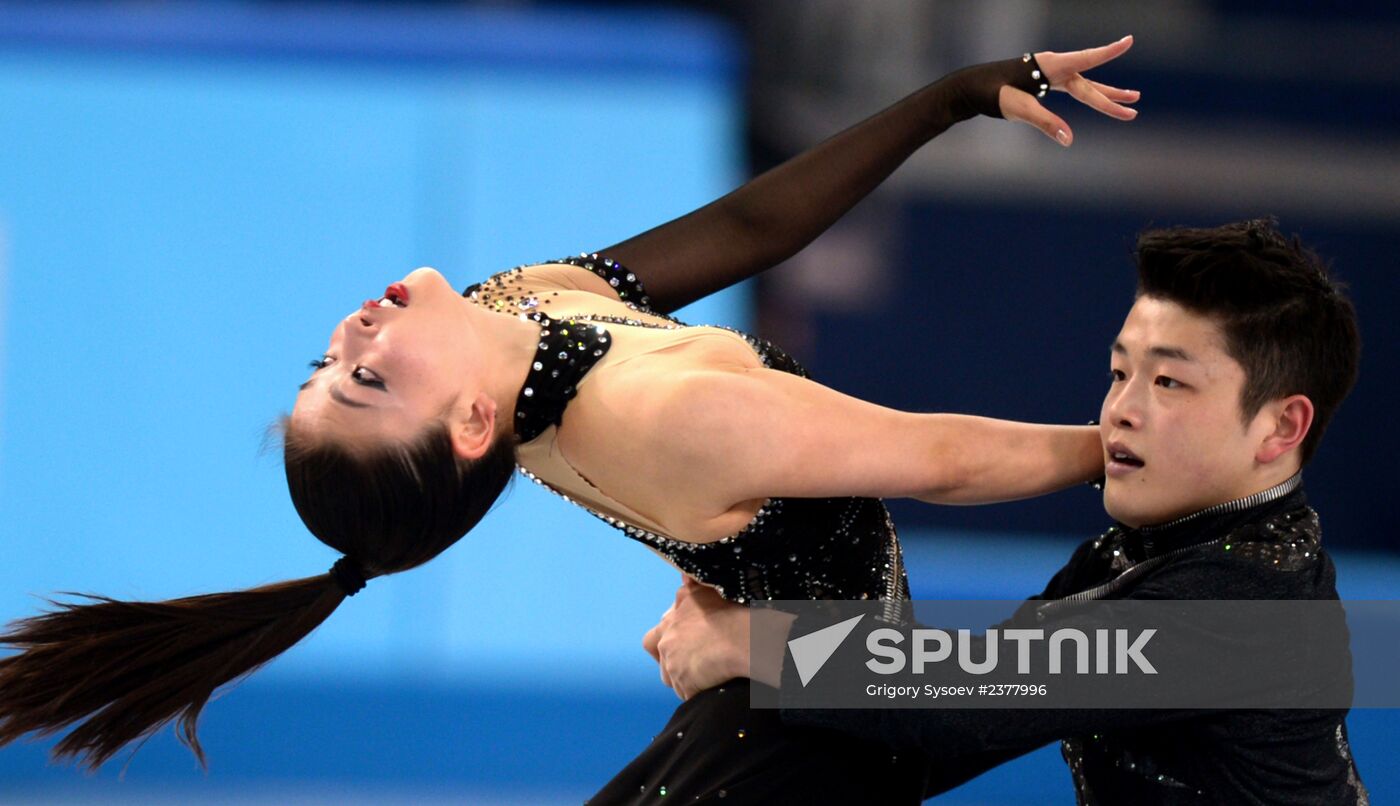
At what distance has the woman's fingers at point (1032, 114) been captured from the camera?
2039 mm

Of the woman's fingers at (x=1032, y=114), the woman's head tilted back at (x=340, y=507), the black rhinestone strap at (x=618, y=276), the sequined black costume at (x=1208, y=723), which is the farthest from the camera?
the black rhinestone strap at (x=618, y=276)

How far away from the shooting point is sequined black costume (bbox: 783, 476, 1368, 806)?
1687mm

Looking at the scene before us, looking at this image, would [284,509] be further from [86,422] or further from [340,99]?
[340,99]

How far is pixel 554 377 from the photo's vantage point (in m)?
1.81

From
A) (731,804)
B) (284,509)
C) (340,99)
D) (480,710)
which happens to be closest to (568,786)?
(480,710)

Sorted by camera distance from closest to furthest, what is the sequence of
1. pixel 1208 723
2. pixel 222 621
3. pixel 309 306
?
pixel 1208 723 < pixel 222 621 < pixel 309 306

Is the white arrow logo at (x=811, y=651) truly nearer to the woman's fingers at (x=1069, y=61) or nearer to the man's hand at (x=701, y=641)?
the man's hand at (x=701, y=641)

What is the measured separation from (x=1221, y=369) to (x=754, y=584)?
1.92 feet

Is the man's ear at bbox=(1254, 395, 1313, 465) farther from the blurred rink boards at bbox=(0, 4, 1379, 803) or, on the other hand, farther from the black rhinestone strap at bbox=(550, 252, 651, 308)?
the blurred rink boards at bbox=(0, 4, 1379, 803)

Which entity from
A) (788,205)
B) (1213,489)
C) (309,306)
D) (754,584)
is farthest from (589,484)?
(309,306)

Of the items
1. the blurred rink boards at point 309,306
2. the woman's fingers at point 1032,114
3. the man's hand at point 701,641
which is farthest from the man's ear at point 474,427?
the blurred rink boards at point 309,306

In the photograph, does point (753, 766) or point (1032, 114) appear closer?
point (753, 766)

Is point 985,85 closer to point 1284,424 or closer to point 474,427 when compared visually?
point 1284,424

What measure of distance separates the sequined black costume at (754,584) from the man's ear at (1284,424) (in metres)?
0.46
